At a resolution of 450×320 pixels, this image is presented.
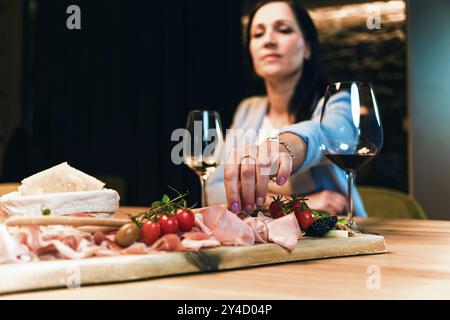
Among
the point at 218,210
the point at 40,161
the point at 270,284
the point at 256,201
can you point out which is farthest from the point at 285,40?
the point at 40,161

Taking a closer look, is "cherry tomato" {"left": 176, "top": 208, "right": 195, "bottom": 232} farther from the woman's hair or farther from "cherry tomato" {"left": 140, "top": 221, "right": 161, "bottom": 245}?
the woman's hair

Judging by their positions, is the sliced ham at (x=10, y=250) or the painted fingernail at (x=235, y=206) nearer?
the sliced ham at (x=10, y=250)

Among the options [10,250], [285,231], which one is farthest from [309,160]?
[10,250]

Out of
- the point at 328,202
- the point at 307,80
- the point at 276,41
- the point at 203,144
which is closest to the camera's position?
the point at 203,144

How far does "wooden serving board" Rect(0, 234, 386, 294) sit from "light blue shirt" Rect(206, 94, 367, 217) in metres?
0.25

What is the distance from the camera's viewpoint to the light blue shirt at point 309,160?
124 cm

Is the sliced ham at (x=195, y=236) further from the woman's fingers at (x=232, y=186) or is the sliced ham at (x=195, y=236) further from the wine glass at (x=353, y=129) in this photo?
the wine glass at (x=353, y=129)

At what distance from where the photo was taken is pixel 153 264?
0.79m

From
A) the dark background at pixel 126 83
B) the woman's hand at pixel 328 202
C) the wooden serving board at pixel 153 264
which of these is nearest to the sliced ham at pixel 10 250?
the wooden serving board at pixel 153 264

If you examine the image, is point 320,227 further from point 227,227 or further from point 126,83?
point 126,83

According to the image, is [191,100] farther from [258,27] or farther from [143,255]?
[143,255]

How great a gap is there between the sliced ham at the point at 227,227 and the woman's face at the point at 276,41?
181cm

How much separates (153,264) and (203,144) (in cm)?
78

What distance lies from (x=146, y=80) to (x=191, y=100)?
391 mm
